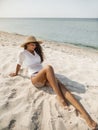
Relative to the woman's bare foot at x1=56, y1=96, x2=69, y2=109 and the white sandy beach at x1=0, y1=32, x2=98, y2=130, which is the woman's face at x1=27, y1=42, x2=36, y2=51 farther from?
the woman's bare foot at x1=56, y1=96, x2=69, y2=109

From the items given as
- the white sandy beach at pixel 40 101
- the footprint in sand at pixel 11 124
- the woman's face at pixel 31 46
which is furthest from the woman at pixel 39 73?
the footprint in sand at pixel 11 124

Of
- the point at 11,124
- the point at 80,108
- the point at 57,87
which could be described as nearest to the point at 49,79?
the point at 57,87

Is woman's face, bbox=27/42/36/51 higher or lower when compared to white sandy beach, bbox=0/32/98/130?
higher

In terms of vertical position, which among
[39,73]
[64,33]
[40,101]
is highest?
[39,73]

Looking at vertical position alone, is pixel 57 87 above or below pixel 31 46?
below

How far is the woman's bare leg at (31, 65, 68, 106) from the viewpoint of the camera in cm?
460

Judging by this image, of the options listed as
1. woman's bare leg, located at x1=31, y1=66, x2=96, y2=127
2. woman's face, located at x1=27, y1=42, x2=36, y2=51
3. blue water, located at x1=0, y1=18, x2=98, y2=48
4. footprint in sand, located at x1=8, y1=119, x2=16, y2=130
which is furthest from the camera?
blue water, located at x1=0, y1=18, x2=98, y2=48

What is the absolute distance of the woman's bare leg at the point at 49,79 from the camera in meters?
4.60

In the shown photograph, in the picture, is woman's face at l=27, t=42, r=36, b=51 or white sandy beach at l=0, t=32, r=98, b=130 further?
woman's face at l=27, t=42, r=36, b=51

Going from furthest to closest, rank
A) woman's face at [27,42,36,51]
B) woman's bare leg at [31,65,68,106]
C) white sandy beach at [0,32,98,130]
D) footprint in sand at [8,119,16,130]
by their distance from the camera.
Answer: woman's face at [27,42,36,51] < woman's bare leg at [31,65,68,106] < white sandy beach at [0,32,98,130] < footprint in sand at [8,119,16,130]

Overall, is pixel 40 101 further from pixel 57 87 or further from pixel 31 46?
pixel 31 46

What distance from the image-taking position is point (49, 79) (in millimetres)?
4766

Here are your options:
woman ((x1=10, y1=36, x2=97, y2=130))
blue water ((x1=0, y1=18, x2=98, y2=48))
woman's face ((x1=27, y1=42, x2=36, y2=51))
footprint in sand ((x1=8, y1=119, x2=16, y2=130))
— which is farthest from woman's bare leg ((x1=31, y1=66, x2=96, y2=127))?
blue water ((x1=0, y1=18, x2=98, y2=48))

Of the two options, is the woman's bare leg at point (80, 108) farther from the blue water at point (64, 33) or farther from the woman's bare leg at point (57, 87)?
the blue water at point (64, 33)
